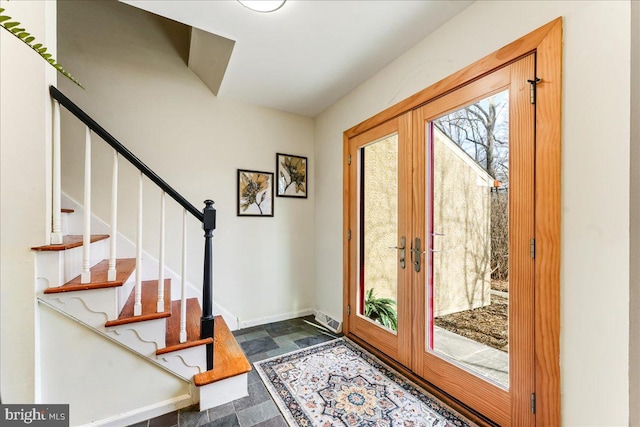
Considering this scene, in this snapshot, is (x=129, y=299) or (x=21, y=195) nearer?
(x=21, y=195)

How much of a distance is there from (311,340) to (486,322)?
1497 millimetres

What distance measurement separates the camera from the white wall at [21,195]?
1.27m

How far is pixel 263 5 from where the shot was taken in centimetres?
154

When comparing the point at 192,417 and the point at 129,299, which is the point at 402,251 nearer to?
the point at 192,417

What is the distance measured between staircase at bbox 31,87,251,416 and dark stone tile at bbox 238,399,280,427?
15cm

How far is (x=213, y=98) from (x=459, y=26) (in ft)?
7.29

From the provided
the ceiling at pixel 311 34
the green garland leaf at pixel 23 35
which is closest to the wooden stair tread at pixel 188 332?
the green garland leaf at pixel 23 35

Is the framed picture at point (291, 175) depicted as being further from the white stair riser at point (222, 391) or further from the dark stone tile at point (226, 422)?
the dark stone tile at point (226, 422)

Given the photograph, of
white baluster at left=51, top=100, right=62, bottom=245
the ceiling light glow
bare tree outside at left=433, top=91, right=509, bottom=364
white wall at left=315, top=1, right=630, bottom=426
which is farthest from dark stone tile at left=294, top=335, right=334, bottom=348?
the ceiling light glow

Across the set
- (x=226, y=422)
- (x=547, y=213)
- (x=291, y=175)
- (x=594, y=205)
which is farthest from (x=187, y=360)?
(x=594, y=205)

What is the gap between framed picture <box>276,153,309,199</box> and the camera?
297 centimetres

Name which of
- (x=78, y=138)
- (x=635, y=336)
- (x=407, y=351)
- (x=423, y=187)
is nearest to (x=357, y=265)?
(x=407, y=351)

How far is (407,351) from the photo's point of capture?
190 cm

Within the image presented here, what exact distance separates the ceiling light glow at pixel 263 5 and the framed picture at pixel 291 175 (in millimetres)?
1504
